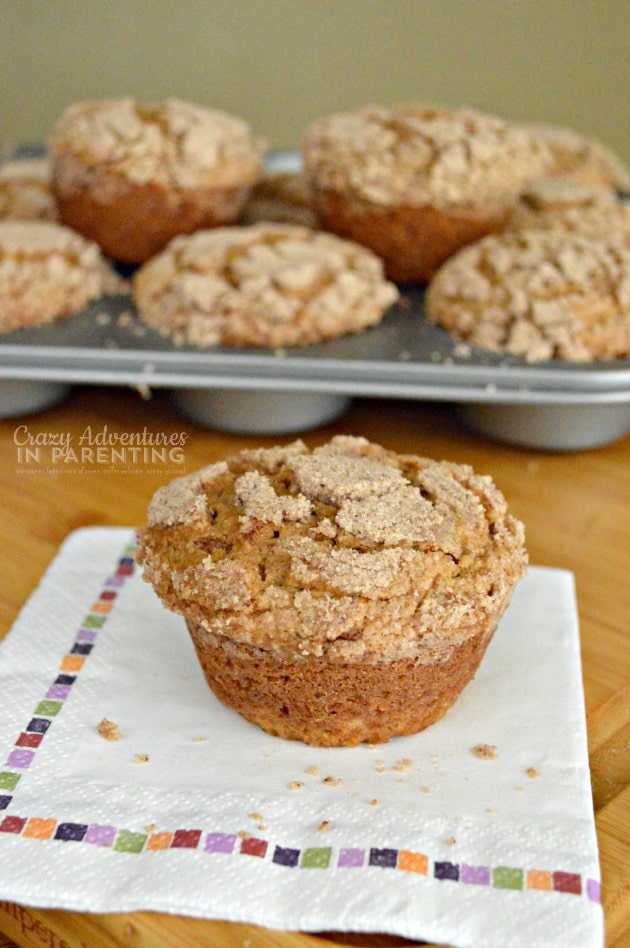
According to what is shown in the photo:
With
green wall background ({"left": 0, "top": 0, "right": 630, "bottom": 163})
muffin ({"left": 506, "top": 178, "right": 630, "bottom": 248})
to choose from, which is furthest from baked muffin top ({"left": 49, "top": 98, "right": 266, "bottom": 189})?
green wall background ({"left": 0, "top": 0, "right": 630, "bottom": 163})

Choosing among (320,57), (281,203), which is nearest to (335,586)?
(281,203)

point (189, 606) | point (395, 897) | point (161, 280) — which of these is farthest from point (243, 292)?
point (395, 897)

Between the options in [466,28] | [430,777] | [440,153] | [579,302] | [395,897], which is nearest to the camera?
[395,897]

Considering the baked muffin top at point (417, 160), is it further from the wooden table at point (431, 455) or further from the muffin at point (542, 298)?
the wooden table at point (431, 455)

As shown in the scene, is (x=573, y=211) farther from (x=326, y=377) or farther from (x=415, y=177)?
(x=326, y=377)

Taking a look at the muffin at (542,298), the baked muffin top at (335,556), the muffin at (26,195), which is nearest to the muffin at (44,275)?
the muffin at (26,195)

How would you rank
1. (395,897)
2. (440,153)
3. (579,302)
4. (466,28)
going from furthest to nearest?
(466,28)
(440,153)
(579,302)
(395,897)

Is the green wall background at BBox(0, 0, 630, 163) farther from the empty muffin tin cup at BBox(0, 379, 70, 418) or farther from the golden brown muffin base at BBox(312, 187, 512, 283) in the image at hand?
the empty muffin tin cup at BBox(0, 379, 70, 418)

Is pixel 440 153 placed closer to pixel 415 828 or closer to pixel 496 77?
pixel 415 828
